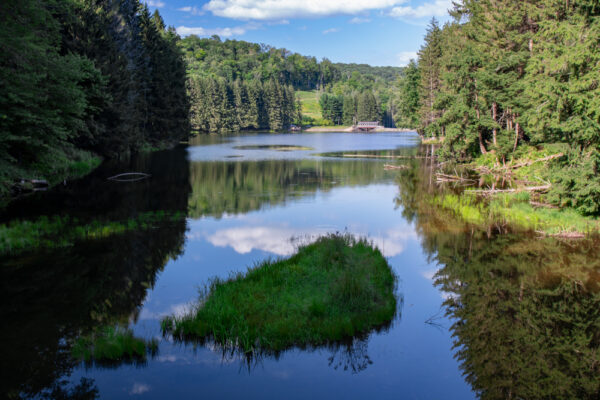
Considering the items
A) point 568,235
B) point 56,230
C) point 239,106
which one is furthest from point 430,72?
point 239,106

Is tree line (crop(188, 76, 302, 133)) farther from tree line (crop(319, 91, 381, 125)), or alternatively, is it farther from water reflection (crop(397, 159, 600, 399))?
water reflection (crop(397, 159, 600, 399))

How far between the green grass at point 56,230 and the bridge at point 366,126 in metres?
141

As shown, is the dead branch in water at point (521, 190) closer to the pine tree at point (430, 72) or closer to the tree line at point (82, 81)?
the tree line at point (82, 81)

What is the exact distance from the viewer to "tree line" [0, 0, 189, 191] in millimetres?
19250

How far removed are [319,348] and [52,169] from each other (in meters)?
24.0

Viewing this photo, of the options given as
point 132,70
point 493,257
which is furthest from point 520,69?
point 132,70

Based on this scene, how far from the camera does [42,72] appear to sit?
21109 millimetres

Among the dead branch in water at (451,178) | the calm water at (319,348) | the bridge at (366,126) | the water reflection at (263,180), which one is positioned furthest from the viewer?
the bridge at (366,126)

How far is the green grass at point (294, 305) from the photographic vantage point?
31.1 ft

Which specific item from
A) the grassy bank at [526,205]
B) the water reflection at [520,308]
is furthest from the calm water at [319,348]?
the grassy bank at [526,205]

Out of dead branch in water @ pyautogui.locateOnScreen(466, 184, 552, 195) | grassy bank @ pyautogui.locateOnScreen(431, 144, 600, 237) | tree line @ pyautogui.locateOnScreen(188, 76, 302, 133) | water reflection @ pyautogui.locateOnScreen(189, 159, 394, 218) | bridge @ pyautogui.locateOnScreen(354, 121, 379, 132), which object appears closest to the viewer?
grassy bank @ pyautogui.locateOnScreen(431, 144, 600, 237)

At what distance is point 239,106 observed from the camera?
477 ft

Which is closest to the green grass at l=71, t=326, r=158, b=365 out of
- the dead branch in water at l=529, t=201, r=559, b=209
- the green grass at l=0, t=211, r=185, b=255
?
the green grass at l=0, t=211, r=185, b=255

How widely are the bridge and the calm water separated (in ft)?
444
